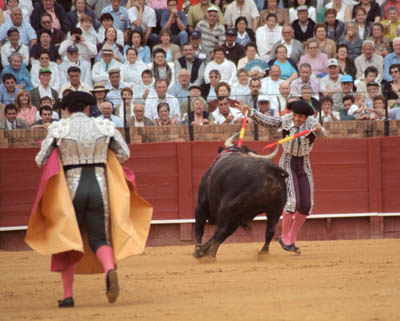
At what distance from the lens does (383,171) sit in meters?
10.5

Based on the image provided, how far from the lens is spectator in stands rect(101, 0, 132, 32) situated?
12023 mm

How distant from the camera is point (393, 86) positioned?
35.0 ft

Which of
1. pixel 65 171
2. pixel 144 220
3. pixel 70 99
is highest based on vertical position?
pixel 70 99

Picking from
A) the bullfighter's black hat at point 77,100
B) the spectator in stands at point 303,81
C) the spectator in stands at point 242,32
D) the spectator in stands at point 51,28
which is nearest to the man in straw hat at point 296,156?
the bullfighter's black hat at point 77,100

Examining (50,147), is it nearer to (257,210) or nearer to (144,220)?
(144,220)

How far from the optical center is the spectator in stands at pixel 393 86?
10312mm

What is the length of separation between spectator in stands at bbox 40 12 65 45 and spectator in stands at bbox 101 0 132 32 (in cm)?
76

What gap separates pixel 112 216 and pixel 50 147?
1.84 feet

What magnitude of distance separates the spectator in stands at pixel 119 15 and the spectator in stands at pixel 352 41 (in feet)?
9.70

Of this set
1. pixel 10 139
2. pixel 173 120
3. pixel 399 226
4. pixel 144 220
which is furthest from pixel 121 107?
pixel 144 220

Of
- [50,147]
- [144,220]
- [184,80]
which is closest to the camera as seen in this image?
[50,147]

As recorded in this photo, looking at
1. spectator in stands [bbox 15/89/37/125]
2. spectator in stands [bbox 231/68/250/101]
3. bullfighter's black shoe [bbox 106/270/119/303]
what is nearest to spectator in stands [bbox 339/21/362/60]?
spectator in stands [bbox 231/68/250/101]

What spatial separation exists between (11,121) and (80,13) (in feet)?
8.10

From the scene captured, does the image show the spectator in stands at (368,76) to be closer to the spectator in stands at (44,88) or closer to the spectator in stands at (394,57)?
the spectator in stands at (394,57)
